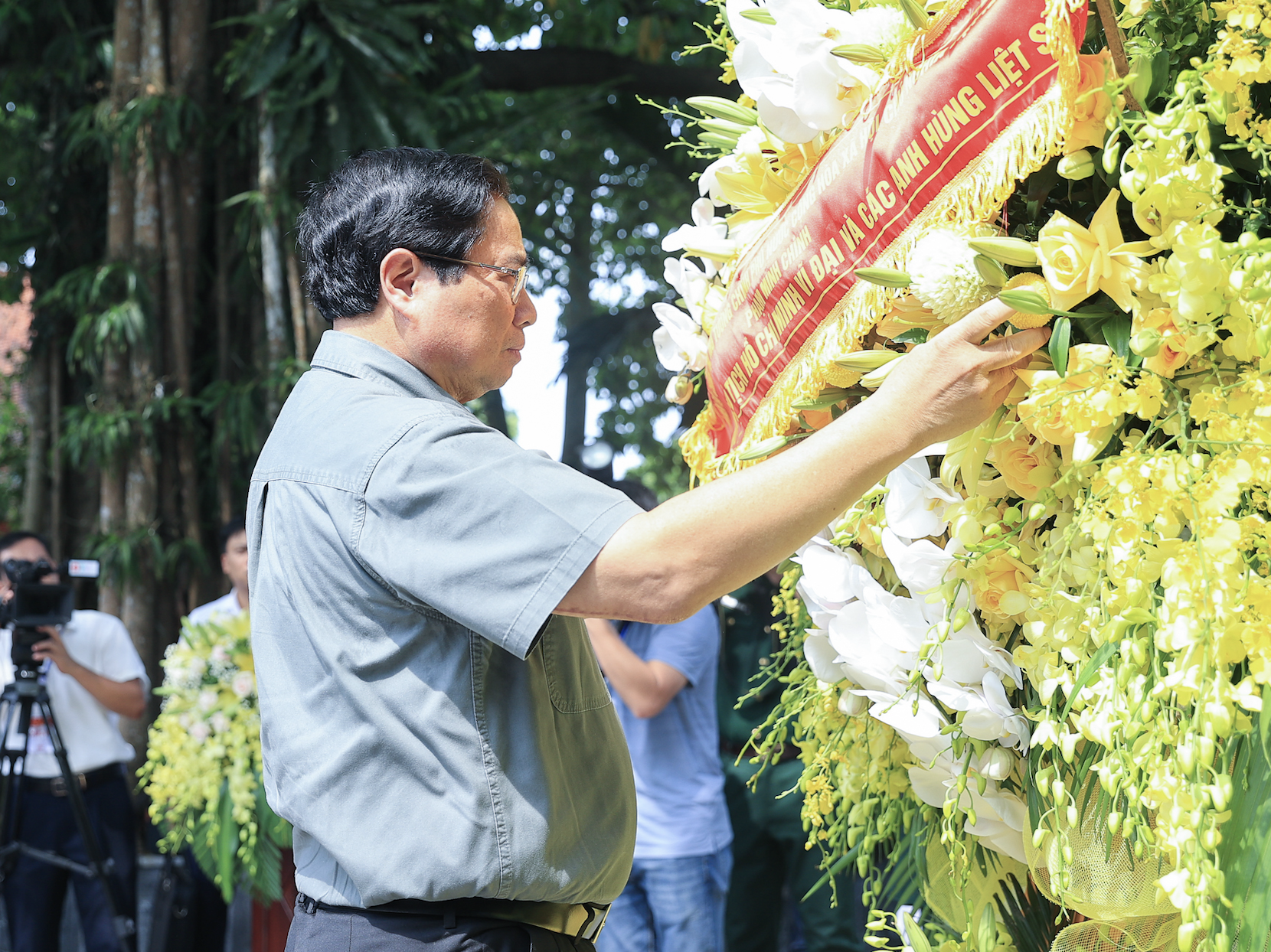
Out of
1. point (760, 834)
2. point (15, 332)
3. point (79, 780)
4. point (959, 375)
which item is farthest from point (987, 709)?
point (15, 332)

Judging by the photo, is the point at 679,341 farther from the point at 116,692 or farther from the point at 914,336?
the point at 116,692

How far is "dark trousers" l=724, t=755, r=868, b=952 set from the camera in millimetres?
3271

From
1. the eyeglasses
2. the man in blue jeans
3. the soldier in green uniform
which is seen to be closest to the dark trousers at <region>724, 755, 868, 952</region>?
the soldier in green uniform

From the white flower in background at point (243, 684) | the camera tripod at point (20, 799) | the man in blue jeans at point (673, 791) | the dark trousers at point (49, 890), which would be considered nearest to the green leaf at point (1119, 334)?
the man in blue jeans at point (673, 791)

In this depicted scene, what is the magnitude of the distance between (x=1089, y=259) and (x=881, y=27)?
0.30m

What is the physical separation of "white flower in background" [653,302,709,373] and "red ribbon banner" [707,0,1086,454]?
0.42 ft

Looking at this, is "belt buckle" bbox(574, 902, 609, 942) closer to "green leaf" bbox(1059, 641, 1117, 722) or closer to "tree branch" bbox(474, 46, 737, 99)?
"green leaf" bbox(1059, 641, 1117, 722)

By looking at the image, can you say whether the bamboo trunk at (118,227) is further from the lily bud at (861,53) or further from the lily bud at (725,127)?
the lily bud at (861,53)

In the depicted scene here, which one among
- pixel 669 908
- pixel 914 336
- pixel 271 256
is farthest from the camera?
pixel 271 256

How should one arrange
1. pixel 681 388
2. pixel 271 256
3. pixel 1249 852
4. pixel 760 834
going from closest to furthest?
1. pixel 1249 852
2. pixel 681 388
3. pixel 760 834
4. pixel 271 256

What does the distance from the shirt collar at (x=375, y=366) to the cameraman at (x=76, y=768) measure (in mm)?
2929

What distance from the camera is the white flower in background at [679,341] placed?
4.12 ft

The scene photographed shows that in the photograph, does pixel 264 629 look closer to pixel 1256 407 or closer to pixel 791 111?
pixel 791 111

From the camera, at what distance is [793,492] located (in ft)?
2.99
